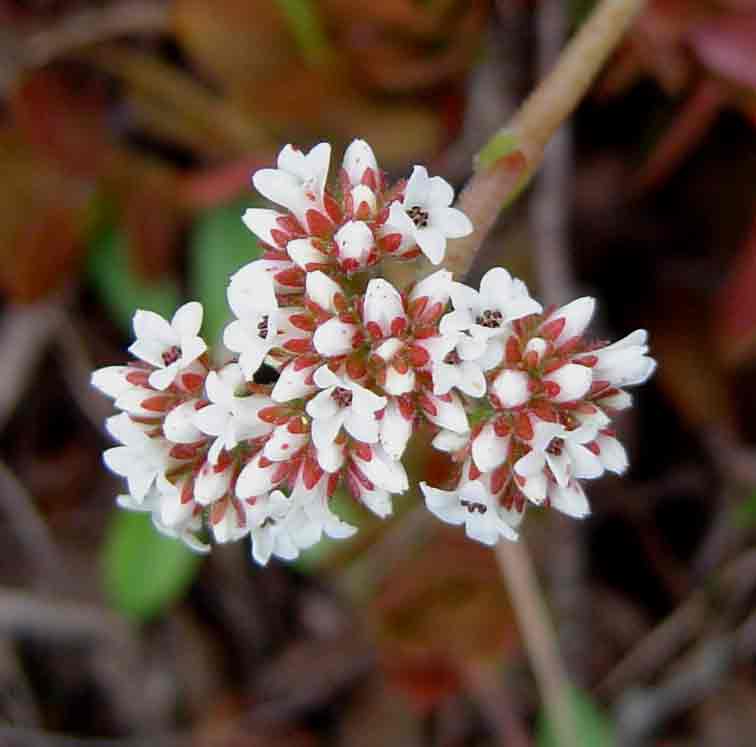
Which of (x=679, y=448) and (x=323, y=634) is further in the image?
(x=323, y=634)

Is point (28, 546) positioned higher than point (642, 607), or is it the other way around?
point (642, 607)

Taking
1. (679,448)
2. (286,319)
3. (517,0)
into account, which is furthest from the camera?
(679,448)

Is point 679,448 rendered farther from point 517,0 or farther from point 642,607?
point 517,0

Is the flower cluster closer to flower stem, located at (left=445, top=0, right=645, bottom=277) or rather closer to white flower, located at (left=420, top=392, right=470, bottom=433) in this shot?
white flower, located at (left=420, top=392, right=470, bottom=433)

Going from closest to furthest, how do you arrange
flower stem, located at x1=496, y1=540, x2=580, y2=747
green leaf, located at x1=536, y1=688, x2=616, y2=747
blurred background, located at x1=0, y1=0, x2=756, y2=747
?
1. flower stem, located at x1=496, y1=540, x2=580, y2=747
2. green leaf, located at x1=536, y1=688, x2=616, y2=747
3. blurred background, located at x1=0, y1=0, x2=756, y2=747

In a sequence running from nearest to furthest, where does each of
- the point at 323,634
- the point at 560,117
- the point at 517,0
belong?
the point at 560,117 < the point at 517,0 < the point at 323,634

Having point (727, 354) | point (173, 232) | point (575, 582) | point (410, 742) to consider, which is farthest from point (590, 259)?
point (410, 742)

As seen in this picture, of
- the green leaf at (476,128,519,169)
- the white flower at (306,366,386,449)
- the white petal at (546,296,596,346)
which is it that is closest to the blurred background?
the green leaf at (476,128,519,169)

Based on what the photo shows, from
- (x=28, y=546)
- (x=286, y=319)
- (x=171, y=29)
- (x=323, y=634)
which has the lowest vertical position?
(x=28, y=546)
